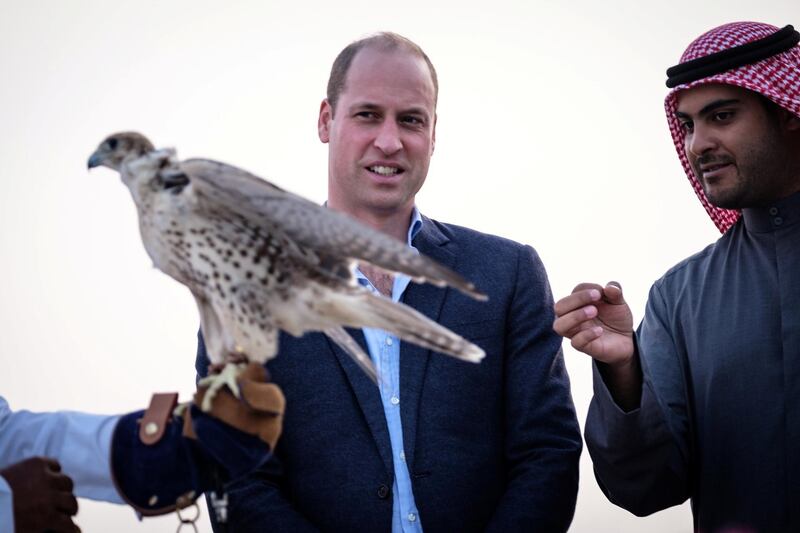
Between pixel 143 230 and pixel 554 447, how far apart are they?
1.58m

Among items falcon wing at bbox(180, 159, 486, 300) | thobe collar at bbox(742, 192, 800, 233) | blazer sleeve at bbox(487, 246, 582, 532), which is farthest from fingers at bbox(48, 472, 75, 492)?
thobe collar at bbox(742, 192, 800, 233)

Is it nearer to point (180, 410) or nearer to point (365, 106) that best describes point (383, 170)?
point (365, 106)

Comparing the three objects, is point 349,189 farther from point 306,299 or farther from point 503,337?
point 306,299

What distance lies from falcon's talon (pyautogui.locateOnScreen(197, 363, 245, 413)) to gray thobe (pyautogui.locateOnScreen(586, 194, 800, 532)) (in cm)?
130

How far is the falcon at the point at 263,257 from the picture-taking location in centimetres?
225

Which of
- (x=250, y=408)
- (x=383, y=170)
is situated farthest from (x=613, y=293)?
(x=250, y=408)

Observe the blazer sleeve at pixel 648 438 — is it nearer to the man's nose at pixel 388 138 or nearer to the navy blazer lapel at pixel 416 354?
the navy blazer lapel at pixel 416 354

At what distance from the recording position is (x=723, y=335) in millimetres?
3035

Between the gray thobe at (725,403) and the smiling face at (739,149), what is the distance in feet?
0.33

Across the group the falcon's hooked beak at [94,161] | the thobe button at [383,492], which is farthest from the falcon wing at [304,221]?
the thobe button at [383,492]

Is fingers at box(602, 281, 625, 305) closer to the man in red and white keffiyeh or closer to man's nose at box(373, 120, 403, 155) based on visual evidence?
the man in red and white keffiyeh

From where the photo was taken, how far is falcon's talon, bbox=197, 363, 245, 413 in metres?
2.21

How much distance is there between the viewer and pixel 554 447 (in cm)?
296

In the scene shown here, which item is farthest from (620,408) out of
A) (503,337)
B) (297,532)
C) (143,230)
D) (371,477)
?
(143,230)
